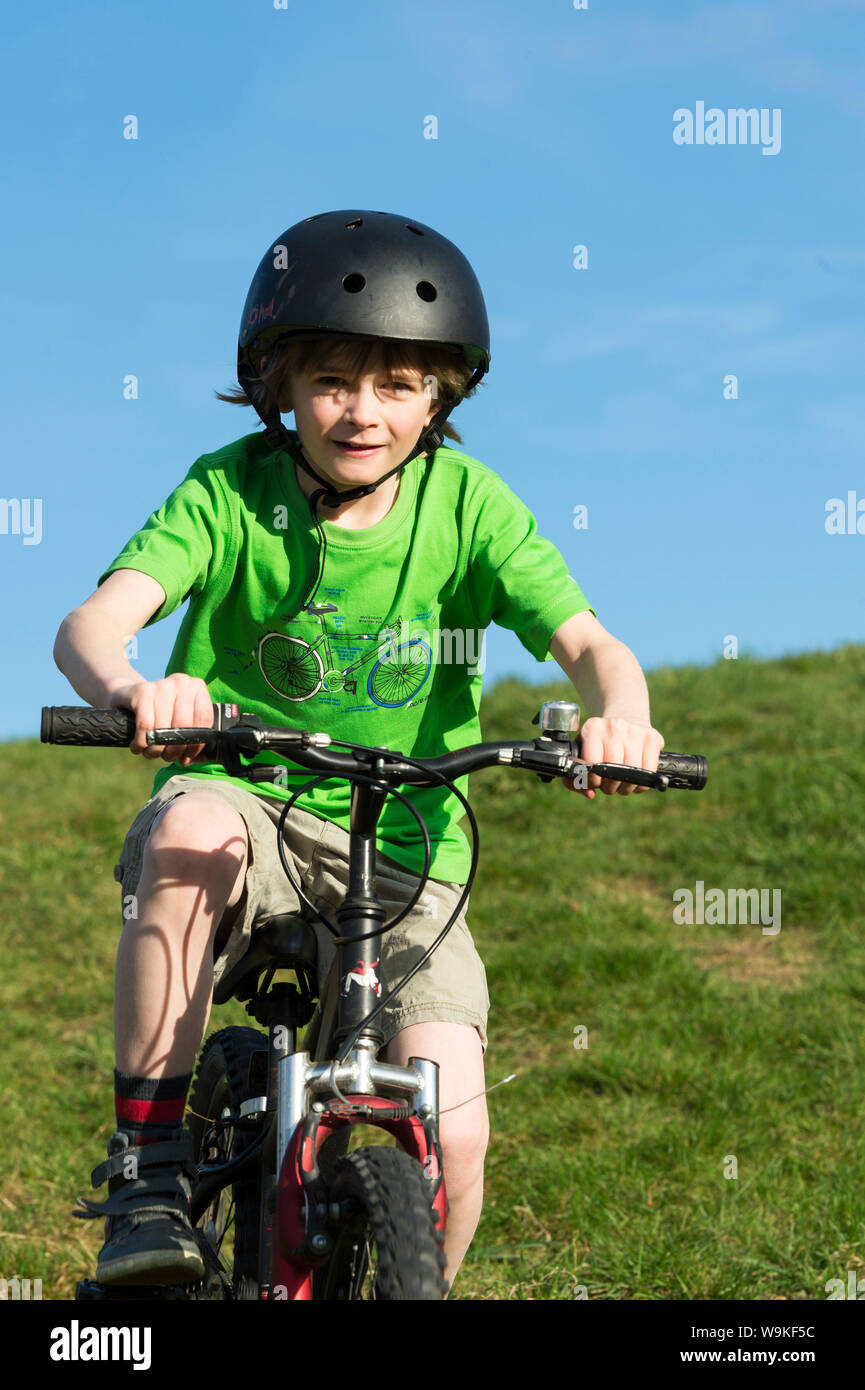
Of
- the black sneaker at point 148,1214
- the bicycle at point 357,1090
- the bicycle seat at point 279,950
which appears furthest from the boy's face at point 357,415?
the black sneaker at point 148,1214

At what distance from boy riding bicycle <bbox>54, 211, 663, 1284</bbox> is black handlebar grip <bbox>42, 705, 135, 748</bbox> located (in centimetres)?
32

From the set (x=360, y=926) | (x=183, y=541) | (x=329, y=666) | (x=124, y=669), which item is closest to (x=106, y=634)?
(x=124, y=669)

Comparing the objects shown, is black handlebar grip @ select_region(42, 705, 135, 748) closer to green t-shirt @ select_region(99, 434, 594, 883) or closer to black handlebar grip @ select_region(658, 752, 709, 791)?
green t-shirt @ select_region(99, 434, 594, 883)

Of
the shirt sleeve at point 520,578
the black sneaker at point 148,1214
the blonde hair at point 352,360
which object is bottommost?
the black sneaker at point 148,1214

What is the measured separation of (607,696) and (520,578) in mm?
464

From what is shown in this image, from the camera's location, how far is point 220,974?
3.05 metres

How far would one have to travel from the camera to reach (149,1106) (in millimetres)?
2875

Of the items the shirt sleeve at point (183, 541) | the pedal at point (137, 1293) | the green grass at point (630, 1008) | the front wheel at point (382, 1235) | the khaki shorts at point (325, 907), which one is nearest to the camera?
the front wheel at point (382, 1235)

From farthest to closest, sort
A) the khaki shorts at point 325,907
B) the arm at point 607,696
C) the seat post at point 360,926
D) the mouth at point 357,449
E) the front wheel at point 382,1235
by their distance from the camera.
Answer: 1. the mouth at point 357,449
2. the khaki shorts at point 325,907
3. the arm at point 607,696
4. the seat post at point 360,926
5. the front wheel at point 382,1235

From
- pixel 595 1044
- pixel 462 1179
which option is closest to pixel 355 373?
pixel 462 1179

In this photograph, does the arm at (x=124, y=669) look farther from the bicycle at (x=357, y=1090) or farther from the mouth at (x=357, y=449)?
the mouth at (x=357, y=449)

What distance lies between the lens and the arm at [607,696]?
2.59 m

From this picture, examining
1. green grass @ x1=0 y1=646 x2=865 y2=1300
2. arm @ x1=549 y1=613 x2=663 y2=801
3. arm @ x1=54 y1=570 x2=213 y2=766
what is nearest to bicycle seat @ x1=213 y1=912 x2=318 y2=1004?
arm @ x1=54 y1=570 x2=213 y2=766
